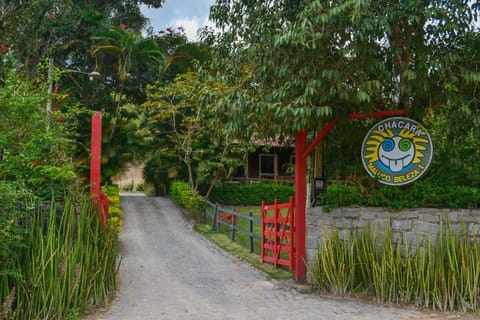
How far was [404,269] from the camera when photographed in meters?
7.16

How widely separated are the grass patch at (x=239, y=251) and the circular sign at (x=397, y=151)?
2.58 m

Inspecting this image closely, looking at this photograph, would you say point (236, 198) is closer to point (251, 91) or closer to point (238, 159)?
point (238, 159)

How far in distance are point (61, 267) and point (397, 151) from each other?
477 cm

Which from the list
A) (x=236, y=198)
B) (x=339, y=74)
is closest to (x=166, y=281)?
(x=339, y=74)

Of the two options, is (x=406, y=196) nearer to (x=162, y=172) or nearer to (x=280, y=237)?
(x=280, y=237)

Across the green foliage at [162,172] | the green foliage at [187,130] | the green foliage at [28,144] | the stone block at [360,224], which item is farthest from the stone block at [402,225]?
the green foliage at [162,172]

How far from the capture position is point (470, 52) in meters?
7.34

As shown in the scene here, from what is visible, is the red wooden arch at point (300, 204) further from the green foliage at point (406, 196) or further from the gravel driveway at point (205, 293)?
the green foliage at point (406, 196)

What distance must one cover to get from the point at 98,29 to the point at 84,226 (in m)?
16.0

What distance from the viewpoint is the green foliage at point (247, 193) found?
2314cm

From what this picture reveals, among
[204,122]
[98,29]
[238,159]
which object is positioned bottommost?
[238,159]

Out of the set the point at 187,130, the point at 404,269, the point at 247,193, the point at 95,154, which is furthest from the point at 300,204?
the point at 247,193

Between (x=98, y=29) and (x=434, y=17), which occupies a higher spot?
(x=98, y=29)

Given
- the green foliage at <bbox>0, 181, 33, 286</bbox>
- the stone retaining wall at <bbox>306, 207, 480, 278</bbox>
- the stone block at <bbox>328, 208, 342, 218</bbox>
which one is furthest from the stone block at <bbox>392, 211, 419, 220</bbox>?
the green foliage at <bbox>0, 181, 33, 286</bbox>
